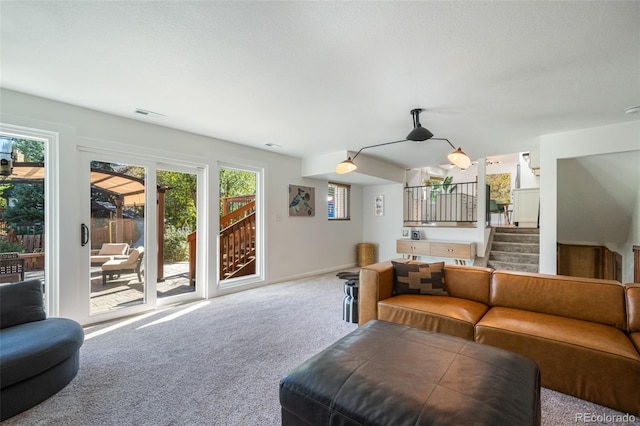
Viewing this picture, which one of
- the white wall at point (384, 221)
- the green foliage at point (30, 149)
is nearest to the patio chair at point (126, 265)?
the green foliage at point (30, 149)

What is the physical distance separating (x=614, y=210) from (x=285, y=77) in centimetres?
532

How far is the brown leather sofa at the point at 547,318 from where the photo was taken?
65.5 inches

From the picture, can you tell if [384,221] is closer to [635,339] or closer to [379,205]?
[379,205]

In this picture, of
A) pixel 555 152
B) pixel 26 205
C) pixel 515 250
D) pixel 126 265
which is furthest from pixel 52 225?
pixel 515 250

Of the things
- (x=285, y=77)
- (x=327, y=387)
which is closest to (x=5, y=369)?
(x=327, y=387)

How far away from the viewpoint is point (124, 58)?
6.56 ft

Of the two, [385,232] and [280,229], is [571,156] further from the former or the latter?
[280,229]

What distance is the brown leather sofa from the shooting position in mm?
1664

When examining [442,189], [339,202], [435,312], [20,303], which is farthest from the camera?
[442,189]

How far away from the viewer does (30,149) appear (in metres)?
2.74

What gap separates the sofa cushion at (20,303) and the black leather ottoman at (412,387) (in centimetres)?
229

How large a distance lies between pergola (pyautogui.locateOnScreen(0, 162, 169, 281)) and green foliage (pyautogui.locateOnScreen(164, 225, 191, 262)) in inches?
2.7

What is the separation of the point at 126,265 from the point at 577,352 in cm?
441

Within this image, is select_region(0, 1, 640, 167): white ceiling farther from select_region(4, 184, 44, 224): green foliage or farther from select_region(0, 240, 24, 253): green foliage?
select_region(0, 240, 24, 253): green foliage
